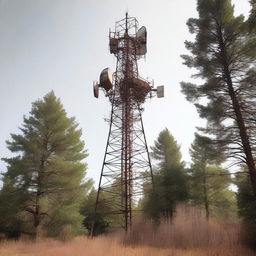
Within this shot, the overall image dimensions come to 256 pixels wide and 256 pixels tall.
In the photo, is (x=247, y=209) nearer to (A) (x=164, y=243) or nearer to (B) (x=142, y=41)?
(A) (x=164, y=243)

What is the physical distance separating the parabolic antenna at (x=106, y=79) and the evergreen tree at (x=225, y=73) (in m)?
6.95

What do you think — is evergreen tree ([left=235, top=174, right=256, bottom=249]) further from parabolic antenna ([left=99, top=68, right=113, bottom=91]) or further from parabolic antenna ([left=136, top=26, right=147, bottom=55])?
parabolic antenna ([left=136, top=26, right=147, bottom=55])

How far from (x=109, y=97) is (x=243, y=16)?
417 inches

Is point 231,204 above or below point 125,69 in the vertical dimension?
below

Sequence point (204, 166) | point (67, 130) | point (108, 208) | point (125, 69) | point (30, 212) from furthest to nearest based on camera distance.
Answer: point (204, 166) < point (108, 208) < point (125, 69) < point (67, 130) < point (30, 212)

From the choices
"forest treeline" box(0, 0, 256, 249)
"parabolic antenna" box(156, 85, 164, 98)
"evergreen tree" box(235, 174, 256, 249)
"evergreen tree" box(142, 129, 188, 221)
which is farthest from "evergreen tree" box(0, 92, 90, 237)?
"evergreen tree" box(235, 174, 256, 249)

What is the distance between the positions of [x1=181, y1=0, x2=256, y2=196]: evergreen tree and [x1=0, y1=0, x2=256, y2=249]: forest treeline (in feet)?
0.13

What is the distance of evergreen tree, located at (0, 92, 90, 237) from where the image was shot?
14375 mm

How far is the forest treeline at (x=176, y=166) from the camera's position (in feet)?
35.1

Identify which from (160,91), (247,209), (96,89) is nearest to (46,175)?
(96,89)

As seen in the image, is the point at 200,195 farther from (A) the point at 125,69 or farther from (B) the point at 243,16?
(B) the point at 243,16

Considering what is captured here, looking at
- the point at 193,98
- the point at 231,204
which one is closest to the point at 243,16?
the point at 193,98

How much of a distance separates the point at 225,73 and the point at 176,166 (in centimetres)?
1058

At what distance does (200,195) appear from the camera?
23.0m
